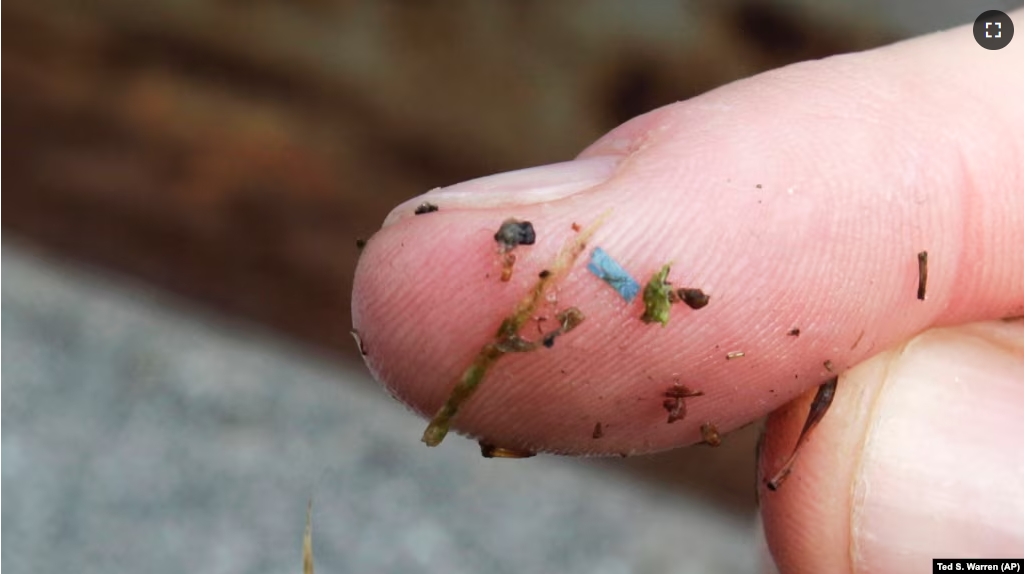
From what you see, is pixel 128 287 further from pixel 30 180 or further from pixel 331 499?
pixel 331 499

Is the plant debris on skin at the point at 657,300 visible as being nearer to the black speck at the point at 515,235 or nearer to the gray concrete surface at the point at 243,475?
the black speck at the point at 515,235

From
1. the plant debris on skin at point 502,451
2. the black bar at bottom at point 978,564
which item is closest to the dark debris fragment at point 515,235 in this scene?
the plant debris on skin at point 502,451

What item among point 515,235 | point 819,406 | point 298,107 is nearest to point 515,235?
point 515,235

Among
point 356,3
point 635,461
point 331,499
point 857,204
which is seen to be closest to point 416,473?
point 331,499

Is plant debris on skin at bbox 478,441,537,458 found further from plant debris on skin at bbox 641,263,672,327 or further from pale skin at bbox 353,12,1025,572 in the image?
plant debris on skin at bbox 641,263,672,327

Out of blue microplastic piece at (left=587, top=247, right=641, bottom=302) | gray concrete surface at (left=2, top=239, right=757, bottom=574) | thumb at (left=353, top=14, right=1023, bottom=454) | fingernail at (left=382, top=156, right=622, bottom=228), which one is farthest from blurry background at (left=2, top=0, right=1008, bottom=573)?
blue microplastic piece at (left=587, top=247, right=641, bottom=302)

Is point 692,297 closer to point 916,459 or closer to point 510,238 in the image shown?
point 510,238
